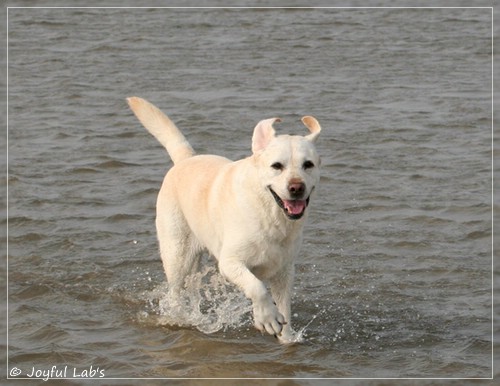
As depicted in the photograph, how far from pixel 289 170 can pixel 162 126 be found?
1.83m

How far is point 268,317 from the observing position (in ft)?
20.1

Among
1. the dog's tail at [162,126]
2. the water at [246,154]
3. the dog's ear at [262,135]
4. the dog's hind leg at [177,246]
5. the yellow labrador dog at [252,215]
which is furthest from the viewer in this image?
the dog's tail at [162,126]

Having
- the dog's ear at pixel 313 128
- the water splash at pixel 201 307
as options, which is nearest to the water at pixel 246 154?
the water splash at pixel 201 307

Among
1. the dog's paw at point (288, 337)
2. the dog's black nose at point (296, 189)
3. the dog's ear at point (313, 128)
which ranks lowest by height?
the dog's paw at point (288, 337)

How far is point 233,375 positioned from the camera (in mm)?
6523

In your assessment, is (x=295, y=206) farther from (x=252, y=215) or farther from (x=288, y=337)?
(x=288, y=337)

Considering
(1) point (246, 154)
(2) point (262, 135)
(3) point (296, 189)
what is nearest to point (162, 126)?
(2) point (262, 135)

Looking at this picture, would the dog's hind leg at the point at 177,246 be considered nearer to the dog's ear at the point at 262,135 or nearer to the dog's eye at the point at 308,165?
the dog's ear at the point at 262,135

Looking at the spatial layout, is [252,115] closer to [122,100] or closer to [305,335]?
[122,100]

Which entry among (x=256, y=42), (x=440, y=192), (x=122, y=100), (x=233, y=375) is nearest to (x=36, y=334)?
(x=233, y=375)

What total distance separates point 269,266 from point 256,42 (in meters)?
8.79

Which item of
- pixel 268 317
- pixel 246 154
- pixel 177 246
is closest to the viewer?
pixel 268 317

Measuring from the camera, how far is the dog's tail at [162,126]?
7.50 metres

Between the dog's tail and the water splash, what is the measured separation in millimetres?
844
